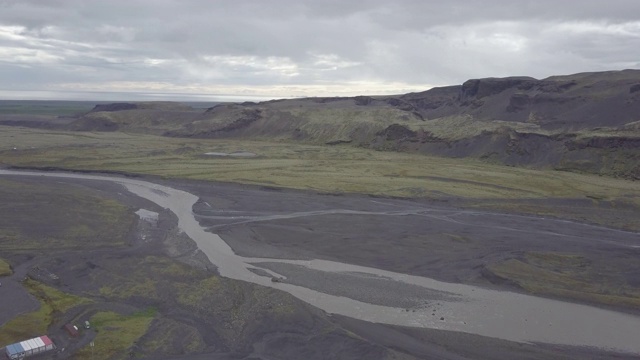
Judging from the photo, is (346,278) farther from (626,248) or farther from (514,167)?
(514,167)

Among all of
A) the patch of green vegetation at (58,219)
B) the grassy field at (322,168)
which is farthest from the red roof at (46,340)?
the grassy field at (322,168)

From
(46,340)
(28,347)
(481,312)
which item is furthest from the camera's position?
(481,312)

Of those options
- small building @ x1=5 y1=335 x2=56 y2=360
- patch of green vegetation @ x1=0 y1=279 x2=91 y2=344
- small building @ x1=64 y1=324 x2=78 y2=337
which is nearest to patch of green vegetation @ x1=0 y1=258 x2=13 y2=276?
patch of green vegetation @ x1=0 y1=279 x2=91 y2=344

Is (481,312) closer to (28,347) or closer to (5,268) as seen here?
(28,347)

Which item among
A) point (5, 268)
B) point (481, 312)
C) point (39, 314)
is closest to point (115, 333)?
point (39, 314)

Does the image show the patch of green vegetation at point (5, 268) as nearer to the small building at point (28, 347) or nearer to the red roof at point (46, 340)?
the red roof at point (46, 340)

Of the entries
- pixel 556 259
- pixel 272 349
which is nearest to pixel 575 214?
pixel 556 259
